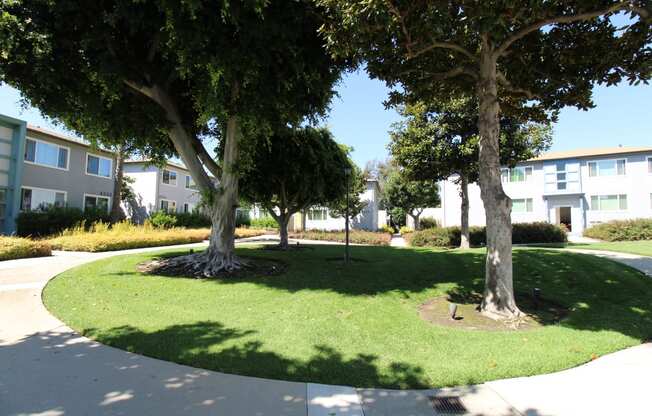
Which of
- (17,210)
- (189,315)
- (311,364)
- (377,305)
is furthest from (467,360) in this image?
(17,210)

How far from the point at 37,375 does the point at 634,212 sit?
1429 inches

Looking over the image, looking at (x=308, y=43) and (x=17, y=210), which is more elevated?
(x=308, y=43)

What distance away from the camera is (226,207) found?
1066 cm

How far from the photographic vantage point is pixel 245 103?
9.12 m

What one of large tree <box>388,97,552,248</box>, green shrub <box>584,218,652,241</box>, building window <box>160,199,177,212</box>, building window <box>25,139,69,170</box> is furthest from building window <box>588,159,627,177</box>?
building window <box>25,139,69,170</box>

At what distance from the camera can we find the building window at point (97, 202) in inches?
917

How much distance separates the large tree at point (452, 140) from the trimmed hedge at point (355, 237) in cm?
835

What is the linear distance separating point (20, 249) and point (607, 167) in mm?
37734

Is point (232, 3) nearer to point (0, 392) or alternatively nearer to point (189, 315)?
point (189, 315)

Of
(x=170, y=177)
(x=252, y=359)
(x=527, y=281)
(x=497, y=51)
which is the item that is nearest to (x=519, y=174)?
(x=527, y=281)

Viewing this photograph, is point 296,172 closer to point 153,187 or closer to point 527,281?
point 527,281

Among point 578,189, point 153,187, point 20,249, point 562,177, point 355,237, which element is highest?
point 562,177

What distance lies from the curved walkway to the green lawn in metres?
0.23

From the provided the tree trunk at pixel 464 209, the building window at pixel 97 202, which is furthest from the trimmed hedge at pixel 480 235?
the building window at pixel 97 202
